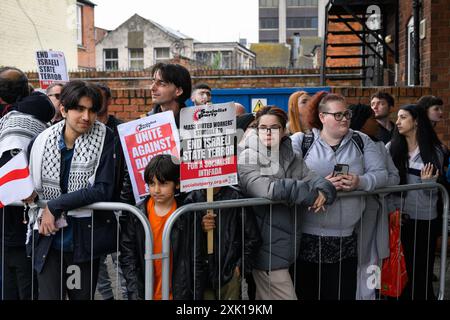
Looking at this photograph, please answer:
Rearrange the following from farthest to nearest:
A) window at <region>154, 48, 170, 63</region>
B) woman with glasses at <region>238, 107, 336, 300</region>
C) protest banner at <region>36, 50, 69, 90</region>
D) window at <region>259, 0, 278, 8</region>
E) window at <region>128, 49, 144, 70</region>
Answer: window at <region>259, 0, 278, 8</region>
window at <region>128, 49, 144, 70</region>
window at <region>154, 48, 170, 63</region>
protest banner at <region>36, 50, 69, 90</region>
woman with glasses at <region>238, 107, 336, 300</region>

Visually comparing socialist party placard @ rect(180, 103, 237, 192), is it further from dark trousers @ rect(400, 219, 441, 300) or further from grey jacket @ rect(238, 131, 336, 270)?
dark trousers @ rect(400, 219, 441, 300)

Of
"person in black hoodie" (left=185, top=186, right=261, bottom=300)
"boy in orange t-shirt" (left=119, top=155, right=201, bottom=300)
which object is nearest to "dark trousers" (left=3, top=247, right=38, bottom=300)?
"boy in orange t-shirt" (left=119, top=155, right=201, bottom=300)

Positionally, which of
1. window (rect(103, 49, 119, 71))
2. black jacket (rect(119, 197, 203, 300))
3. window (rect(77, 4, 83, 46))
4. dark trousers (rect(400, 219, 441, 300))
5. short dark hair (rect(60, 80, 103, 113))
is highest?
Answer: window (rect(77, 4, 83, 46))

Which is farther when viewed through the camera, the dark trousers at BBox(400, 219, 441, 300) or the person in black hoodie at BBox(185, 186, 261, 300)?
the dark trousers at BBox(400, 219, 441, 300)

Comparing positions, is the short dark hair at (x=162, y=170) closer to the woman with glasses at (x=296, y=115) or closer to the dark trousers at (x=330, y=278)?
the dark trousers at (x=330, y=278)

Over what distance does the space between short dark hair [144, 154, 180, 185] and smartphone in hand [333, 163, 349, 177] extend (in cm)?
105

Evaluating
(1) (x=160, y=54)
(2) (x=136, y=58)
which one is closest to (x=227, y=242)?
(1) (x=160, y=54)

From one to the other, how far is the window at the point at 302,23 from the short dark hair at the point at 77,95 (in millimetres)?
94303

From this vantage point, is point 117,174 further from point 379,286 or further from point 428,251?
point 428,251

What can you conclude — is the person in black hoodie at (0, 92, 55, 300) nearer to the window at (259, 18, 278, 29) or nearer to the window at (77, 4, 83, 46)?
the window at (77, 4, 83, 46)

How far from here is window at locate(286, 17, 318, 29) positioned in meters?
95.4

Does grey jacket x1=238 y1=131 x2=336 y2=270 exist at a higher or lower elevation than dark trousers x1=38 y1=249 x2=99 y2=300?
higher

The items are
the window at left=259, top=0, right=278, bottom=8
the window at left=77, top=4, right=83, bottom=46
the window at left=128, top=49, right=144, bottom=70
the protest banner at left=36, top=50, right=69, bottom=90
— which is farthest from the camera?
the window at left=259, top=0, right=278, bottom=8

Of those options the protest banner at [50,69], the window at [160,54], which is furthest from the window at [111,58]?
the protest banner at [50,69]
